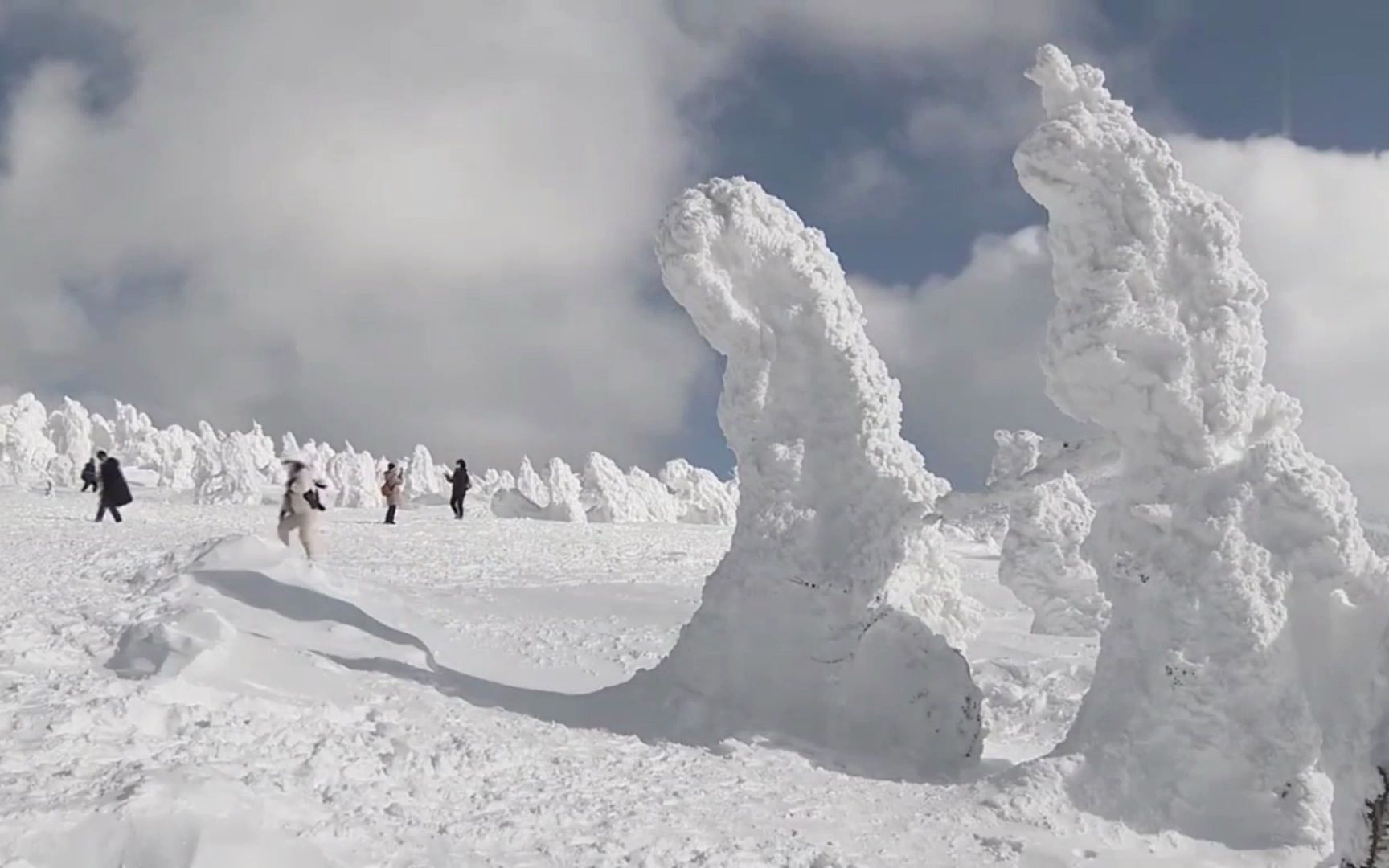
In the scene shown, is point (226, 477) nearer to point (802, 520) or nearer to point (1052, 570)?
point (1052, 570)

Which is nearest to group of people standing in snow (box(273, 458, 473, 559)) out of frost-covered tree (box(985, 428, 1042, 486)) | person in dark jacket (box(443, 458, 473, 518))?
frost-covered tree (box(985, 428, 1042, 486))

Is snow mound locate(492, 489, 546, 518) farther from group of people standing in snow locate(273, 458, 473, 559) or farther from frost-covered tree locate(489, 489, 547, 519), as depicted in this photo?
group of people standing in snow locate(273, 458, 473, 559)

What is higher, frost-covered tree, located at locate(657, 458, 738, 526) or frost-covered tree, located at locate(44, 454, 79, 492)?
frost-covered tree, located at locate(657, 458, 738, 526)

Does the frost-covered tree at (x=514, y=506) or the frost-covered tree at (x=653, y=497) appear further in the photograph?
the frost-covered tree at (x=653, y=497)

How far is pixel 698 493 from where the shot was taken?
60.3 meters

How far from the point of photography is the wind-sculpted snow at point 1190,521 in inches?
286

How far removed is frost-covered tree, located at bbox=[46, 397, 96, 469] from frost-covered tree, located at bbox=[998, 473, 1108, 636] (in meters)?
71.5

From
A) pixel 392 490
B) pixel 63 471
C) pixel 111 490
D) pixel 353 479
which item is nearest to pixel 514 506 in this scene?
pixel 353 479

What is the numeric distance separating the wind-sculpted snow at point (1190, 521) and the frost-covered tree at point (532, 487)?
4311cm

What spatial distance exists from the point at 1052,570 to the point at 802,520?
921cm

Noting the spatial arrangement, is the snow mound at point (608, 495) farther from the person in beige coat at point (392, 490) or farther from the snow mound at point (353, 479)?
the person in beige coat at point (392, 490)

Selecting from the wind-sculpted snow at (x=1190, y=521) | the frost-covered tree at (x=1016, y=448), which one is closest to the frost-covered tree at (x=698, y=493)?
the frost-covered tree at (x=1016, y=448)

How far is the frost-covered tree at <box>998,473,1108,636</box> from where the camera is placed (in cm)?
1722

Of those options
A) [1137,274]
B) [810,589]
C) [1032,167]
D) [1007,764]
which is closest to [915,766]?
[1007,764]
